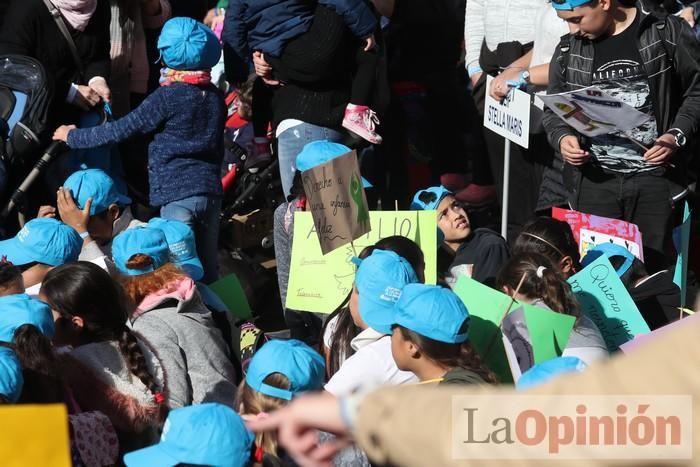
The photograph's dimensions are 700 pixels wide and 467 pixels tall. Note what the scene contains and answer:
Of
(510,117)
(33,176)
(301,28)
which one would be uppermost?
(301,28)

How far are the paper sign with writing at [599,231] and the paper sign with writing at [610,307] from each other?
0.74 meters

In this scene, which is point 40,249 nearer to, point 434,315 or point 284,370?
point 284,370

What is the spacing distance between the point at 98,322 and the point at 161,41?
7.81 feet

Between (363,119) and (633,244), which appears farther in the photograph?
(363,119)

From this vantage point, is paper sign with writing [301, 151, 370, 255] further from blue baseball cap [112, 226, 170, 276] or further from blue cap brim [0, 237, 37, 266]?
blue cap brim [0, 237, 37, 266]

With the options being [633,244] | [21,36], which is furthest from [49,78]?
[633,244]

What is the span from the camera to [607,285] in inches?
192

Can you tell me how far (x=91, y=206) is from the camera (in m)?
5.53

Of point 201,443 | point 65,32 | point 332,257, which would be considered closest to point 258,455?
point 201,443

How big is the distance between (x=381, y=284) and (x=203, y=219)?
2083 mm

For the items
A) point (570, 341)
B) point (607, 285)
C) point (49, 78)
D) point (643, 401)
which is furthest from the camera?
point (49, 78)

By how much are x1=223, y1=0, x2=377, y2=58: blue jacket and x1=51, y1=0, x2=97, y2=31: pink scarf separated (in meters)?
0.83

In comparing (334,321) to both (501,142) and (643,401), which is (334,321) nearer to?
(501,142)

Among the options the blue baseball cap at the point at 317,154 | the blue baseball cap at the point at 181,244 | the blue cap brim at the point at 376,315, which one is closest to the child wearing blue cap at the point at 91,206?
the blue baseball cap at the point at 181,244
